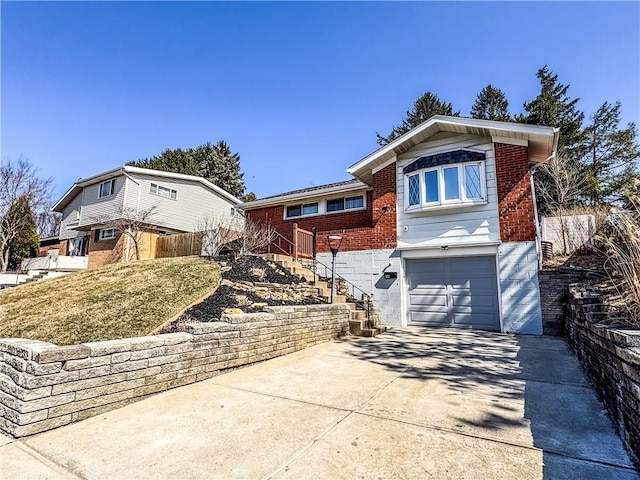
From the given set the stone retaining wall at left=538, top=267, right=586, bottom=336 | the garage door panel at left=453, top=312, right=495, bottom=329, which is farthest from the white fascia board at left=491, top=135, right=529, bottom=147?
the garage door panel at left=453, top=312, right=495, bottom=329

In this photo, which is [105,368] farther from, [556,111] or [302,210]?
[556,111]

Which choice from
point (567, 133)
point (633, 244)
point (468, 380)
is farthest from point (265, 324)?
point (567, 133)

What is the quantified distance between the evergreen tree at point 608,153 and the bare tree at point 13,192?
38.1 m

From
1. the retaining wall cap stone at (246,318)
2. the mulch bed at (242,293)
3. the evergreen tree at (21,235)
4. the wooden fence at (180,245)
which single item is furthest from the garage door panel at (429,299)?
the evergreen tree at (21,235)

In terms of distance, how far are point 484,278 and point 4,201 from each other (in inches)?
1181

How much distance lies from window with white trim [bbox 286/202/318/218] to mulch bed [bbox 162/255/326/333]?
4.52 metres

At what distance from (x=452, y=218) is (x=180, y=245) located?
13.5 meters

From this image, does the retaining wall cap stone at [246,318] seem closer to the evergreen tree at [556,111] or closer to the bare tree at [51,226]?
the evergreen tree at [556,111]

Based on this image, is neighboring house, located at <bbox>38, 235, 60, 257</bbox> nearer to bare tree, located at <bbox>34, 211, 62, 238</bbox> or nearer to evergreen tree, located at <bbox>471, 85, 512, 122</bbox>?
bare tree, located at <bbox>34, 211, 62, 238</bbox>

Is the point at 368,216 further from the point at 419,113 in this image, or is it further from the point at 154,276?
the point at 419,113

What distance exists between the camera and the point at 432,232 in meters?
9.67

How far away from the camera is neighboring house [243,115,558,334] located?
8586 mm

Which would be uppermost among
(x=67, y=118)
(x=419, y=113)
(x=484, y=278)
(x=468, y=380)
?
(x=419, y=113)

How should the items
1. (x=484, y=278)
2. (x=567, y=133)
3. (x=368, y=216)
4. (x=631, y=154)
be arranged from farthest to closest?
(x=567, y=133) → (x=631, y=154) → (x=368, y=216) → (x=484, y=278)
